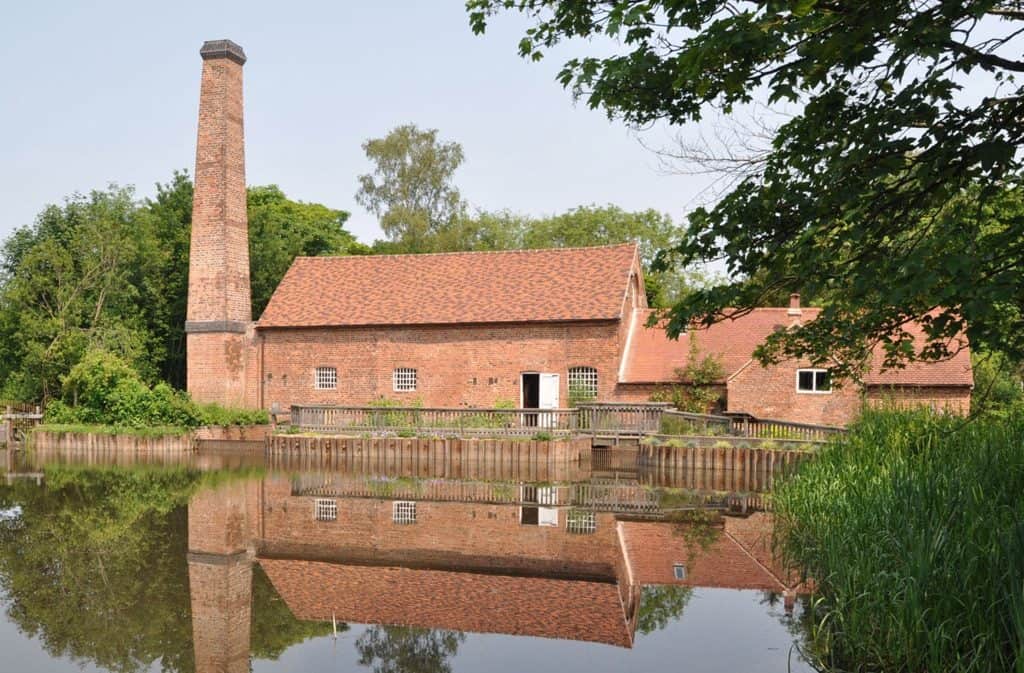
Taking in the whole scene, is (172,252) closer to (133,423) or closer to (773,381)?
(133,423)

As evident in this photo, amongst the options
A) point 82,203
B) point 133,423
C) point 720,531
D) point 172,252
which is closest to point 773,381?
point 720,531

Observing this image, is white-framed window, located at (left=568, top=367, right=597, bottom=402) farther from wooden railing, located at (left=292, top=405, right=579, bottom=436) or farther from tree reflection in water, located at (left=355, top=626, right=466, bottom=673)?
tree reflection in water, located at (left=355, top=626, right=466, bottom=673)

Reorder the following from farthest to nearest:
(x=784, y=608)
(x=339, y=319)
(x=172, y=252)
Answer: (x=172, y=252) → (x=339, y=319) → (x=784, y=608)

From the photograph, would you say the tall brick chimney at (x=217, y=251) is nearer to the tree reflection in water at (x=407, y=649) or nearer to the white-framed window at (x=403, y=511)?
the white-framed window at (x=403, y=511)

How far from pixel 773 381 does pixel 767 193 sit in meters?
20.8

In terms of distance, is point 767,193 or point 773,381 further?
point 773,381

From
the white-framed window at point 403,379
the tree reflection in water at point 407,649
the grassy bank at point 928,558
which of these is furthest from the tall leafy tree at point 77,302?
the grassy bank at point 928,558

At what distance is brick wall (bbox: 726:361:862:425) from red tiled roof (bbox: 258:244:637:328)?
15.2ft

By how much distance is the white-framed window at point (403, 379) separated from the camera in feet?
102

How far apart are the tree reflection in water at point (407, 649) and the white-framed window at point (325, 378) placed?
2355 centimetres

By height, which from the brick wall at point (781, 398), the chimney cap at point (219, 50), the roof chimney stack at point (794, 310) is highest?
the chimney cap at point (219, 50)

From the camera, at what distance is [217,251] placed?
31.4 m

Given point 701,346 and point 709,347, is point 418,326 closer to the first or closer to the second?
point 701,346

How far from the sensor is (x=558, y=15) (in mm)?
7344
